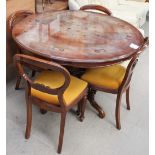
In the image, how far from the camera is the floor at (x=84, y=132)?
1.87 metres

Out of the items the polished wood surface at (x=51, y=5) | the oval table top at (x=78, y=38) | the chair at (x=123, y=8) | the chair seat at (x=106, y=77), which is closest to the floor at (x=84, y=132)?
the chair seat at (x=106, y=77)

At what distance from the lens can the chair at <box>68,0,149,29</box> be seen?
3406mm

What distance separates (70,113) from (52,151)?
0.49 m

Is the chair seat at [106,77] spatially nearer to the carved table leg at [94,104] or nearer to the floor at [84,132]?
the carved table leg at [94,104]

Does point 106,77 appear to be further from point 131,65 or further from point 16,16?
point 16,16

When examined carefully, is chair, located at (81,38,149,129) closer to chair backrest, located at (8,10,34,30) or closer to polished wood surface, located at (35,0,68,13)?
chair backrest, located at (8,10,34,30)

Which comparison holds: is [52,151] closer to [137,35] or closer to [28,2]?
[137,35]

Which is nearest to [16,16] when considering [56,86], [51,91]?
[56,86]

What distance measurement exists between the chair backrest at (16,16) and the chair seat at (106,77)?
2.83ft

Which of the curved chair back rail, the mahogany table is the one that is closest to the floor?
the mahogany table

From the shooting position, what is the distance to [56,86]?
1785 millimetres

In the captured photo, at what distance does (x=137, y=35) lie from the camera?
2111mm

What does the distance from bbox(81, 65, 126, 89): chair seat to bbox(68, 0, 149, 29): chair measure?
60.2 inches

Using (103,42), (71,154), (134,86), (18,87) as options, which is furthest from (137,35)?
(18,87)
